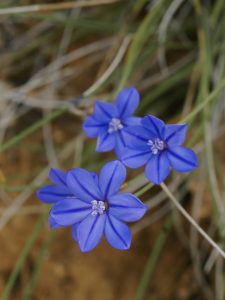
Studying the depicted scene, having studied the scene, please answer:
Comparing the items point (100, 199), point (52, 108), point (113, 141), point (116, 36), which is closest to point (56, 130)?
point (52, 108)

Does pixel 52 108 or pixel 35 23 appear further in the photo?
pixel 35 23

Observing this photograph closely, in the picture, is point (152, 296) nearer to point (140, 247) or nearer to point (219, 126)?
point (140, 247)

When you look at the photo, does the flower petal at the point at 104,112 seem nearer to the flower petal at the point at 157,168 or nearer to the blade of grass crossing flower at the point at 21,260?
the flower petal at the point at 157,168

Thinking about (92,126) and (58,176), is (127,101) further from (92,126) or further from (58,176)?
(58,176)

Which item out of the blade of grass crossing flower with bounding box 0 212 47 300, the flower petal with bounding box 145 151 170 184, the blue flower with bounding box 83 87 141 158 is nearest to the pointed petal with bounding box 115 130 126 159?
the blue flower with bounding box 83 87 141 158

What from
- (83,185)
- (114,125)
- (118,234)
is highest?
(114,125)

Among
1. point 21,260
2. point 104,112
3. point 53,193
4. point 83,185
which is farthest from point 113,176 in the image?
point 21,260

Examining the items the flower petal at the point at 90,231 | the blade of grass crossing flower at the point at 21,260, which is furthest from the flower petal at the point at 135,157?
the blade of grass crossing flower at the point at 21,260
